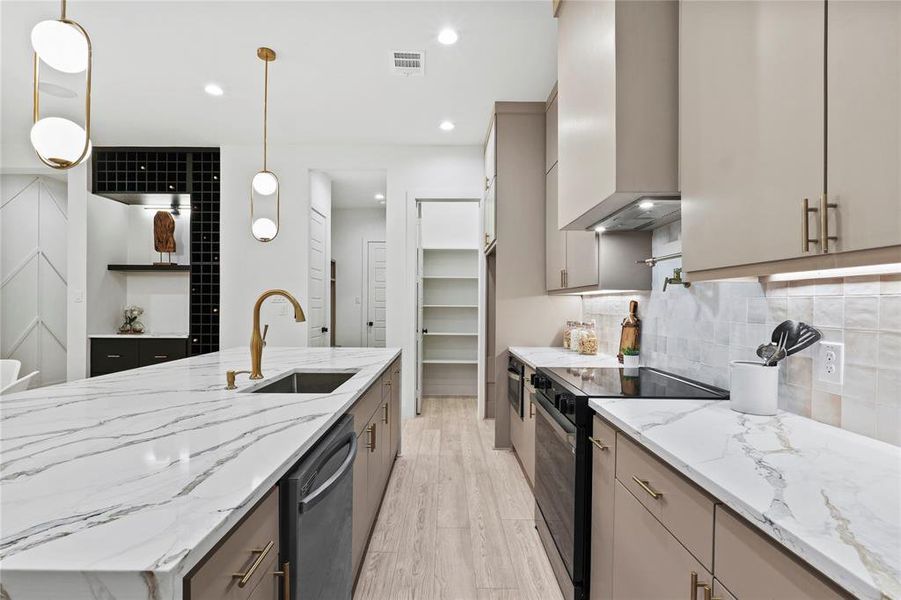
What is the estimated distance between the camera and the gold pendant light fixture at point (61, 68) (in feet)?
5.06

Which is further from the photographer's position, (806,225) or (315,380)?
(315,380)

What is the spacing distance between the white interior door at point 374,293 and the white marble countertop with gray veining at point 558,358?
3803 mm

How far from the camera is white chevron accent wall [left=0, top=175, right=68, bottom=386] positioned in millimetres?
4832

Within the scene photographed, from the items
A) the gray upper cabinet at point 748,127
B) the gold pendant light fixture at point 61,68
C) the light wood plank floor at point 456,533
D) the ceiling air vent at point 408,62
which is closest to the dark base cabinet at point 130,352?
the light wood plank floor at point 456,533

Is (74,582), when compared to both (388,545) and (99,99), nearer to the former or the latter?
(388,545)

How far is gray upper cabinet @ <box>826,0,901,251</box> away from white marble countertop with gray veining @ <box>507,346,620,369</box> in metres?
1.60

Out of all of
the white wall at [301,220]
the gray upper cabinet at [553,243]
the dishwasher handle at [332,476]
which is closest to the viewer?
the dishwasher handle at [332,476]

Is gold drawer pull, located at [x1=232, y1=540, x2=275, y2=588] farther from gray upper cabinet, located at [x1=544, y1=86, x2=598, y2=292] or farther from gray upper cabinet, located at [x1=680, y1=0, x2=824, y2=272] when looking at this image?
gray upper cabinet, located at [x1=544, y1=86, x2=598, y2=292]

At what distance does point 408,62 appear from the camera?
2980 mm

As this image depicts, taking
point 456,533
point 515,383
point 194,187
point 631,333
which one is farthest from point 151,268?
point 631,333

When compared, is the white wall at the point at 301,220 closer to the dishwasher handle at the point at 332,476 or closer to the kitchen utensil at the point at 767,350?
the dishwasher handle at the point at 332,476

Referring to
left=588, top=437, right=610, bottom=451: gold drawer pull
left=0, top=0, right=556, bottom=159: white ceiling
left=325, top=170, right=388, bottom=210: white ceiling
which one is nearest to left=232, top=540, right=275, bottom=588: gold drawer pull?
left=588, top=437, right=610, bottom=451: gold drawer pull

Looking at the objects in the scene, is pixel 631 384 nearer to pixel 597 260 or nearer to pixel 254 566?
pixel 597 260

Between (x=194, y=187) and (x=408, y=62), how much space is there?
3.12m
